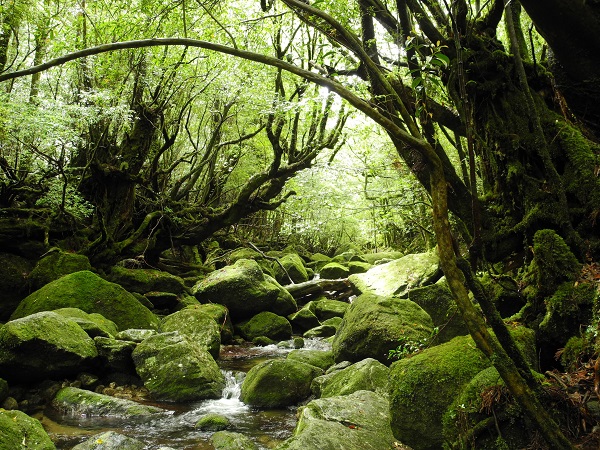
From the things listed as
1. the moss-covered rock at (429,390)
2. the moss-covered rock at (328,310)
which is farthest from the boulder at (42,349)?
the moss-covered rock at (328,310)

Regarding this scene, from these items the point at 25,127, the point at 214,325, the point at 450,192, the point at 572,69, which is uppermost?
the point at 25,127

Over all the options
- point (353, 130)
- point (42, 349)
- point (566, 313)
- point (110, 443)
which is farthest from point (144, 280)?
point (566, 313)

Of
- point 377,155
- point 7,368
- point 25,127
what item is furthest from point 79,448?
point 377,155

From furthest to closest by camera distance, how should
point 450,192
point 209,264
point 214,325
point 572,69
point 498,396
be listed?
point 209,264, point 214,325, point 450,192, point 572,69, point 498,396

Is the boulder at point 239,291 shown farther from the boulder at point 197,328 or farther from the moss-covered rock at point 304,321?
the boulder at point 197,328

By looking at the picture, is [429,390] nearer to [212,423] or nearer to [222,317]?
[212,423]

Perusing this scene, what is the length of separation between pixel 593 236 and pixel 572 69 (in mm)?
1565

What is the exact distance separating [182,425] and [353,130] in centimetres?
1218

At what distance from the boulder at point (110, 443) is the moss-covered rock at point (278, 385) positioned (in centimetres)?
219

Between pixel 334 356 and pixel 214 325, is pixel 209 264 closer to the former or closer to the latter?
pixel 214 325

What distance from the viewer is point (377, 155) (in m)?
17.8

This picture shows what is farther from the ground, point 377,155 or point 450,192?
point 377,155

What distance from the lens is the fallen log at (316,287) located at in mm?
16141

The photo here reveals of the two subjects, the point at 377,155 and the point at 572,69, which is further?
the point at 377,155
